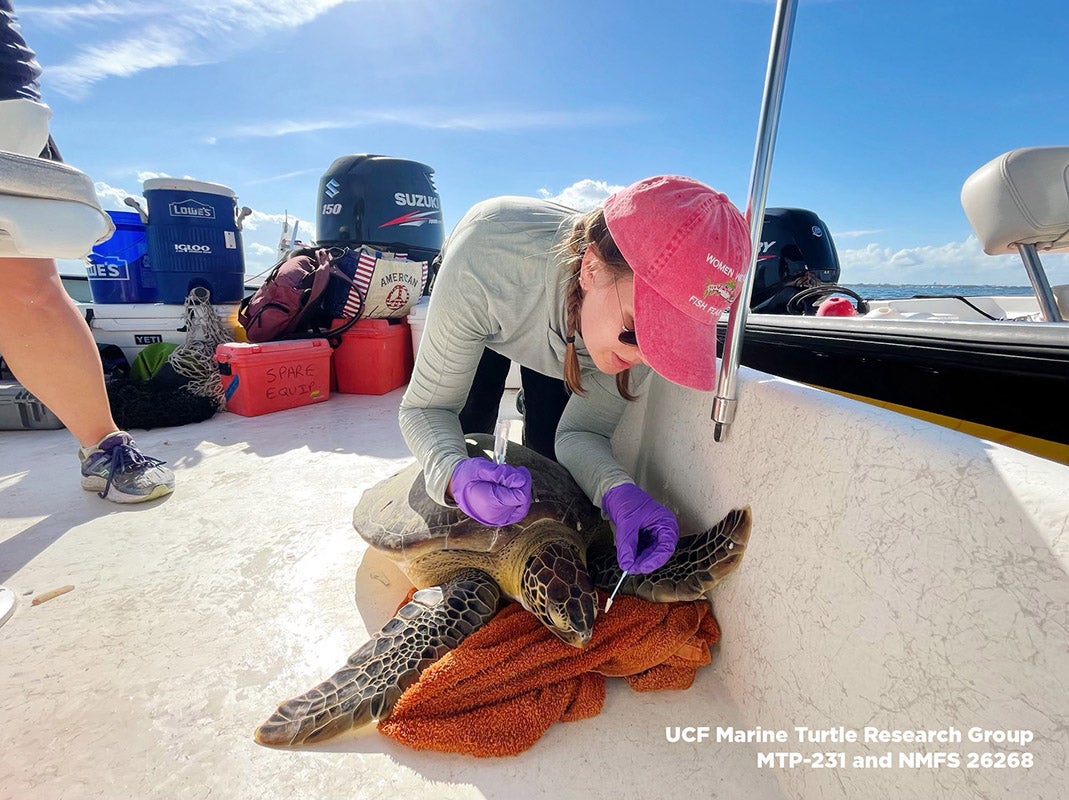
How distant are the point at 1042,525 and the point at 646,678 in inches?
24.5

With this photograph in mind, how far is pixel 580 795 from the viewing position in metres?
0.66

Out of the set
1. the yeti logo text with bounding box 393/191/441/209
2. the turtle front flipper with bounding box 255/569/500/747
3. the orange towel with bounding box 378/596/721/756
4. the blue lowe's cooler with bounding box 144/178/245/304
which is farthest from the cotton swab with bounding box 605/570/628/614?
the yeti logo text with bounding box 393/191/441/209

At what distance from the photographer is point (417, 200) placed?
378 cm

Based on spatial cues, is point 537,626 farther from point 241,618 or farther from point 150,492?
point 150,492

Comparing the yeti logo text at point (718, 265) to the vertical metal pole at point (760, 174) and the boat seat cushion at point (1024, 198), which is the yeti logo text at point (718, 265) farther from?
the boat seat cushion at point (1024, 198)

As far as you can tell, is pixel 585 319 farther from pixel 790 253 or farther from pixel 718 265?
pixel 790 253

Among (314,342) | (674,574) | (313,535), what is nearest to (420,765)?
(674,574)

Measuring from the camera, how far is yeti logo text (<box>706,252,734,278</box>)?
2.23 feet

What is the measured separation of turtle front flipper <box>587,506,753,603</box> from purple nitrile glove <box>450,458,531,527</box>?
275 mm

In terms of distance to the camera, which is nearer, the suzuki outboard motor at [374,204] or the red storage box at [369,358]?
the red storage box at [369,358]

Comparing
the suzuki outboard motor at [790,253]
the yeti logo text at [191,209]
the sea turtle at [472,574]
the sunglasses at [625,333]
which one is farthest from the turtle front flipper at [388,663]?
the yeti logo text at [191,209]

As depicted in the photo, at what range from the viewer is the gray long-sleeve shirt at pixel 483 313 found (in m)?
0.95

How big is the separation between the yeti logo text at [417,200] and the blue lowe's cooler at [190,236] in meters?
1.07

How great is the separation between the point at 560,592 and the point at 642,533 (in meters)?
0.20
